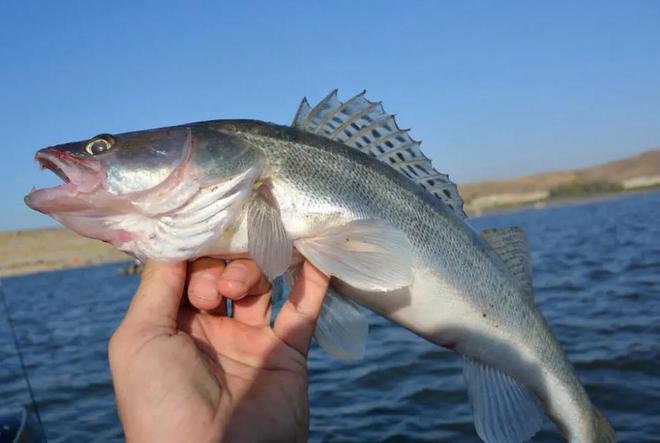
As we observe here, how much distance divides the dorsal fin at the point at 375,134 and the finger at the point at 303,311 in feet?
2.72

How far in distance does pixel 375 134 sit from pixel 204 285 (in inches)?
53.6

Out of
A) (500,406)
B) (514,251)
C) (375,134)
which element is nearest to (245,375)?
(375,134)

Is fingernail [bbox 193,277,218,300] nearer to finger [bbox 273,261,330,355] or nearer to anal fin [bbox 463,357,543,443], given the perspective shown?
finger [bbox 273,261,330,355]

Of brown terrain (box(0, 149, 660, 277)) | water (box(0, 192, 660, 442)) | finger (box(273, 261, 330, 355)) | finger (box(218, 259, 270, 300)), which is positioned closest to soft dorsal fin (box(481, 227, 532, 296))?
finger (box(273, 261, 330, 355))

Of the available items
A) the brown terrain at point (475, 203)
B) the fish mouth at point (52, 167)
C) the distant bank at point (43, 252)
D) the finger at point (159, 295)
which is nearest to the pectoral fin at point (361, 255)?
the finger at point (159, 295)

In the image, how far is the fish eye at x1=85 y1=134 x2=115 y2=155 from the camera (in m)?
2.65

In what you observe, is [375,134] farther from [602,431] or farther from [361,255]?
[602,431]

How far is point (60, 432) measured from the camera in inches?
307

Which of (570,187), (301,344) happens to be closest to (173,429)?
(301,344)

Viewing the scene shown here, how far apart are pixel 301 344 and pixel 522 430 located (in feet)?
5.58

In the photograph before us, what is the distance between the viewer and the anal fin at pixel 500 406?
3.59m

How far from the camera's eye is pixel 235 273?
273 cm

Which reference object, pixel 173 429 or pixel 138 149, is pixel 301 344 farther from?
pixel 138 149

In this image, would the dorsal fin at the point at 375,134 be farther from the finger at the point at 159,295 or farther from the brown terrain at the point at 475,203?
the brown terrain at the point at 475,203
